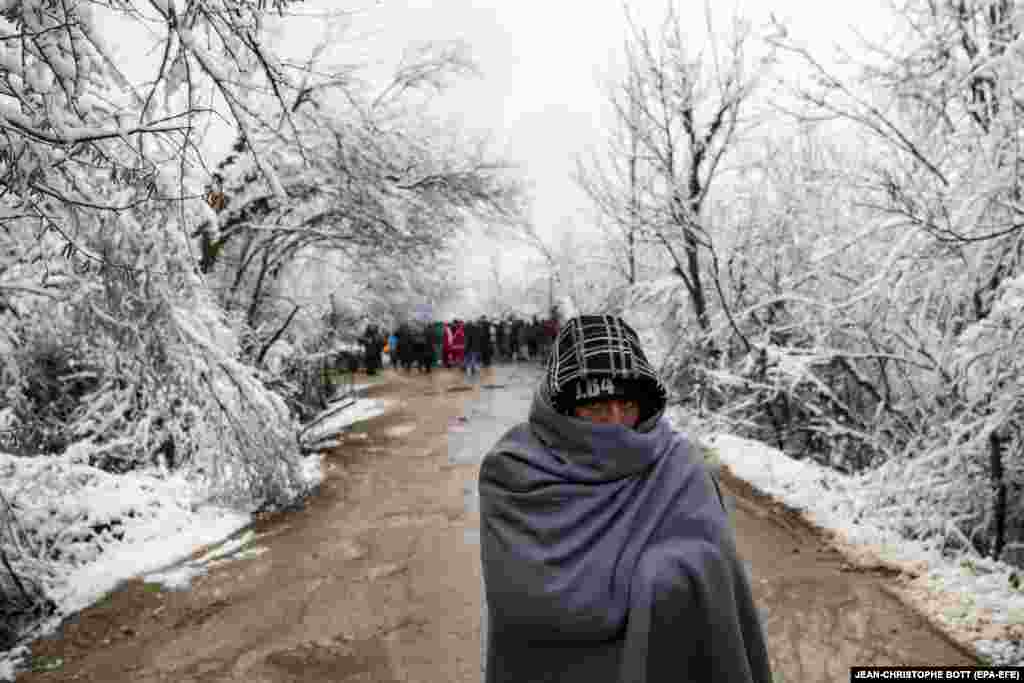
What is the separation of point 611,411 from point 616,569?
1.26 feet

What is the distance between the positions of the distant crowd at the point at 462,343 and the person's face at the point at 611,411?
814 inches

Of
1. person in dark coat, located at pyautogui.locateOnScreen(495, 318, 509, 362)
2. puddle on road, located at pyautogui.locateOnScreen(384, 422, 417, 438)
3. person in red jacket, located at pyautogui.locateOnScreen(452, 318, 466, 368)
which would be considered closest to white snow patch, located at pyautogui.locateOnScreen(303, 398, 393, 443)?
puddle on road, located at pyautogui.locateOnScreen(384, 422, 417, 438)

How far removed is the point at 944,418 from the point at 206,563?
691 centimetres

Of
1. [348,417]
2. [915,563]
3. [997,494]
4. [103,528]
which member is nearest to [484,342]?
[348,417]

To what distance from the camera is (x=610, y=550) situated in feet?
4.69

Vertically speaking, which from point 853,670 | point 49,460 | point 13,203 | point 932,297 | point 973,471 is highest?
point 13,203

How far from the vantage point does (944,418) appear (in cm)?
571

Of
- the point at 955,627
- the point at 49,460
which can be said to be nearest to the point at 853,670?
the point at 955,627

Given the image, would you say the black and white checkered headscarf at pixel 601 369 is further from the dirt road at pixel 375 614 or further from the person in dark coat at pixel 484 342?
the person in dark coat at pixel 484 342

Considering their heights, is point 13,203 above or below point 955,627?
above

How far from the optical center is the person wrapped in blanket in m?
1.41

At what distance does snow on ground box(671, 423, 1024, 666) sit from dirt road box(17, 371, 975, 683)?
152 mm

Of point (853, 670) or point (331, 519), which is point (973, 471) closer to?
point (853, 670)

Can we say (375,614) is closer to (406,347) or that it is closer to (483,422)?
(483,422)
